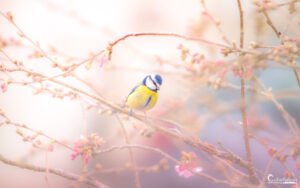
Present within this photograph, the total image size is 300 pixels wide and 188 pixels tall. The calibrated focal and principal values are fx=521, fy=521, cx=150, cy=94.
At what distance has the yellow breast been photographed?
1.05 metres

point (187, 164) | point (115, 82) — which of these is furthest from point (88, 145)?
point (115, 82)

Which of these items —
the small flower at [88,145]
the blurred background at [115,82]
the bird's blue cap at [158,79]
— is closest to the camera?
the small flower at [88,145]

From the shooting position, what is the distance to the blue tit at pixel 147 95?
105 cm

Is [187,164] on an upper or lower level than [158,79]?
lower

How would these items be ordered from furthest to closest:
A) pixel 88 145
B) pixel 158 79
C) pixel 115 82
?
1. pixel 115 82
2. pixel 158 79
3. pixel 88 145

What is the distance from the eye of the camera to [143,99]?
1064mm

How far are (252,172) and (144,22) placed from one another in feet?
7.21

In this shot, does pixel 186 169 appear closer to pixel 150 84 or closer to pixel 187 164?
pixel 187 164

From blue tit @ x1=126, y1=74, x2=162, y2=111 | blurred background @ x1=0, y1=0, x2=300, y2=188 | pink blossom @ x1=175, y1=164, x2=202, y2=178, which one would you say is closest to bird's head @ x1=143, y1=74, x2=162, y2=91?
blue tit @ x1=126, y1=74, x2=162, y2=111

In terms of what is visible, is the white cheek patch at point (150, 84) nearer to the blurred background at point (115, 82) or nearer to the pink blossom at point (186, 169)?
the pink blossom at point (186, 169)

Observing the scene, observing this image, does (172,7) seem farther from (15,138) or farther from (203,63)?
(203,63)

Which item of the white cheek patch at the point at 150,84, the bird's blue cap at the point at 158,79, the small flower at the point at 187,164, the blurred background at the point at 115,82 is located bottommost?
the small flower at the point at 187,164

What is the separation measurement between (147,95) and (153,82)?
0.03 meters

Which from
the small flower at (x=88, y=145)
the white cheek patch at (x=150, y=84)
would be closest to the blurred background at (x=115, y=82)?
the white cheek patch at (x=150, y=84)
